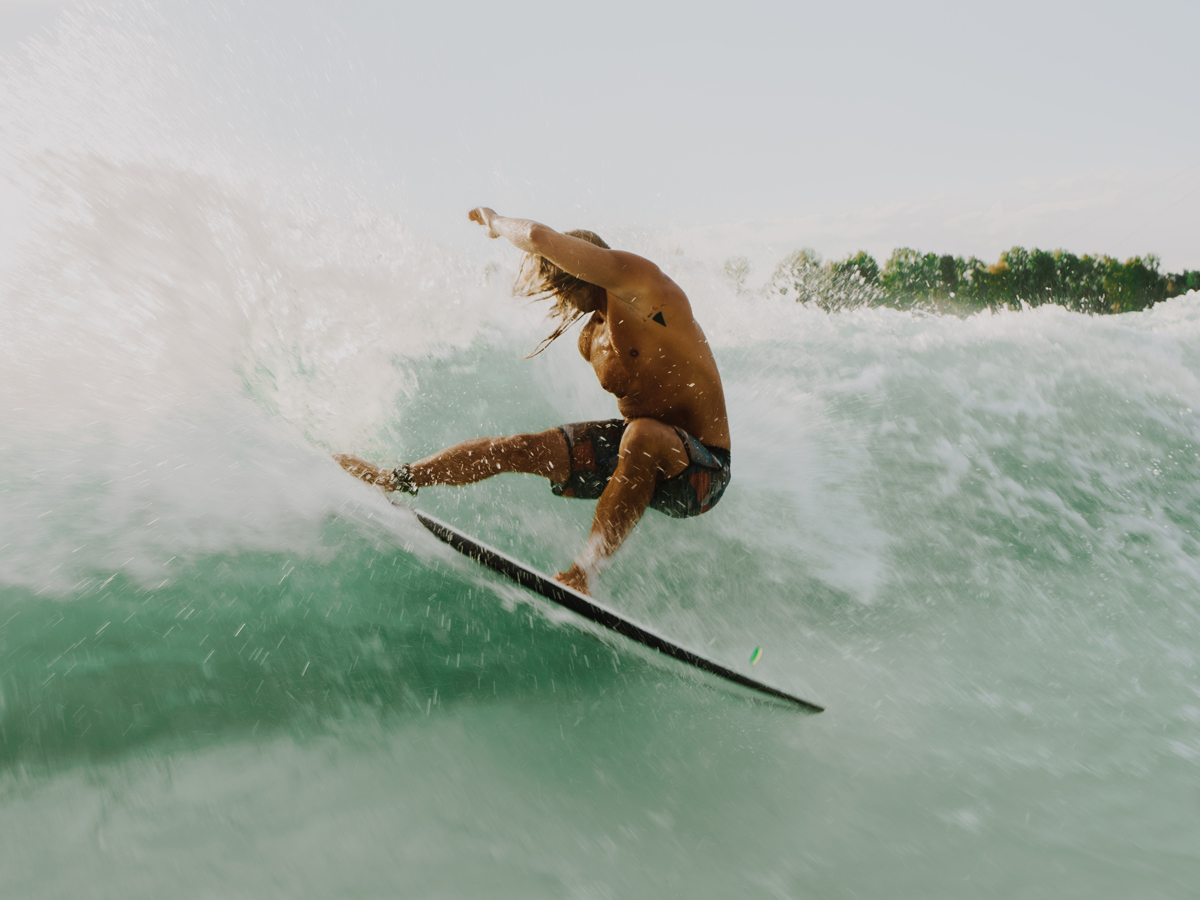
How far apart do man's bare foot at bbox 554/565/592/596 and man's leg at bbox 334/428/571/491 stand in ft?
1.72

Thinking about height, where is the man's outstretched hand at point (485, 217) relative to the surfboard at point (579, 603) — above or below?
above

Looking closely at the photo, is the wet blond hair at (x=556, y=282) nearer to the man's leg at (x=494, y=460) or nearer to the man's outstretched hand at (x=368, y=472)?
the man's leg at (x=494, y=460)

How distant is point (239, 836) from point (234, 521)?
1.26 metres

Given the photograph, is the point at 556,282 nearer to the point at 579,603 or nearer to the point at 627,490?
the point at 627,490

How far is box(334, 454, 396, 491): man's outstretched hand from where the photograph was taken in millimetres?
2521

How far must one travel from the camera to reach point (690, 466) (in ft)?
8.34

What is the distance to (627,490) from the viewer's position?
2.41 meters

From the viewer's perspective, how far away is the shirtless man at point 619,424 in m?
2.38

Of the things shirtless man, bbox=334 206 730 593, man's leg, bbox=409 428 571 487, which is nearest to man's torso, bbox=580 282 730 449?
shirtless man, bbox=334 206 730 593

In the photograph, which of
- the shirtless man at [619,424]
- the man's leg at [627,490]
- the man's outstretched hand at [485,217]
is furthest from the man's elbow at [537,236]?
the man's leg at [627,490]

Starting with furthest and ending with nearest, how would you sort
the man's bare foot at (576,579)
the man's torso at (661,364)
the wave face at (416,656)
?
the man's torso at (661,364)
the man's bare foot at (576,579)
the wave face at (416,656)

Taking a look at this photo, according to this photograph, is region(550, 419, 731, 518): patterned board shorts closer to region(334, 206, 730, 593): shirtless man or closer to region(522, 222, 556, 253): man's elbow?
region(334, 206, 730, 593): shirtless man

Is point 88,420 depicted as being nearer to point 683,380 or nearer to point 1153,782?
point 683,380

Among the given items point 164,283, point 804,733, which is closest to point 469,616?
point 804,733
